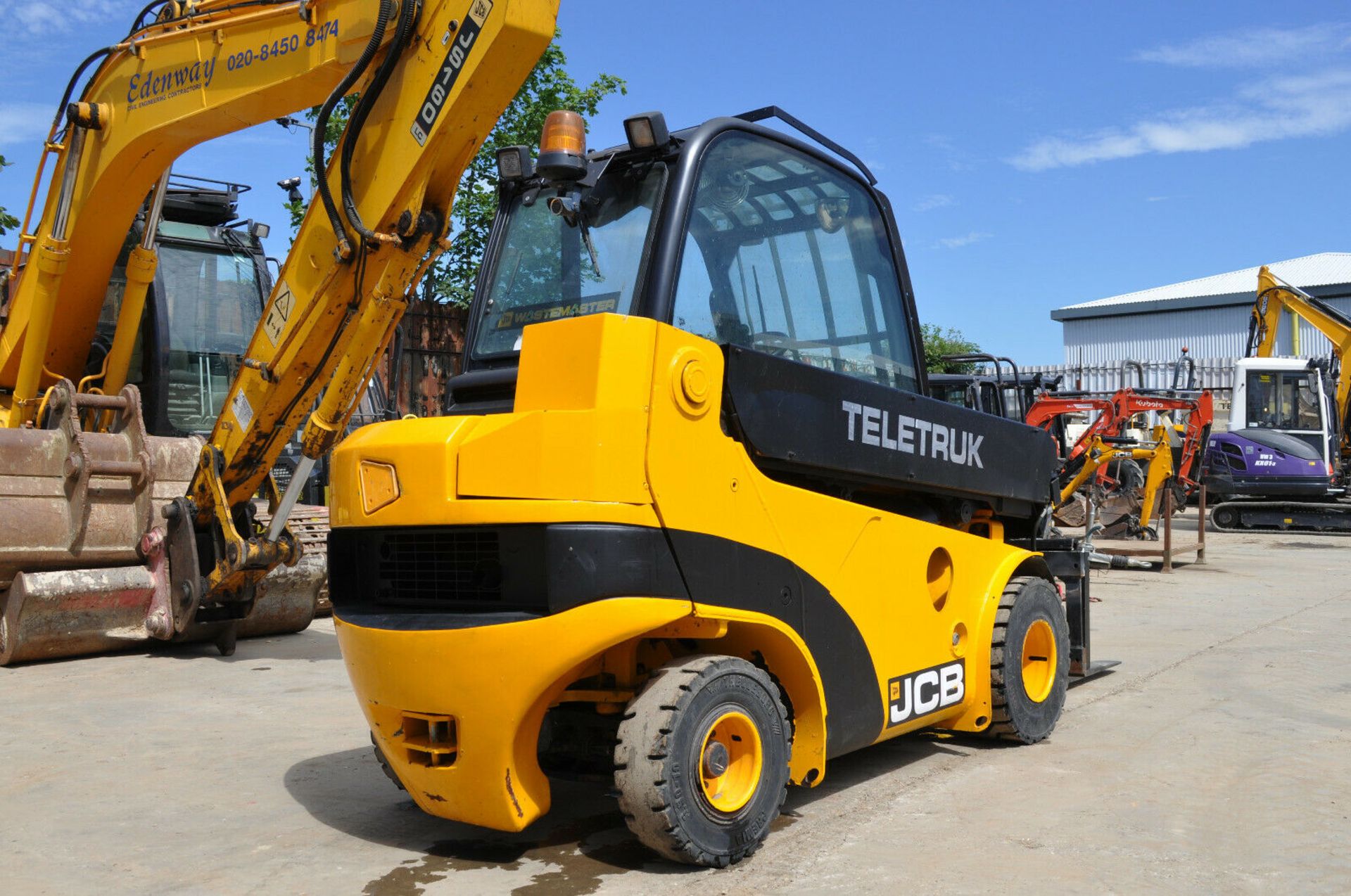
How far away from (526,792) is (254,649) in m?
5.43

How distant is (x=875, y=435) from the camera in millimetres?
4613

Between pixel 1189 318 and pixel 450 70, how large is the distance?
142ft

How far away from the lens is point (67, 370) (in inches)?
353

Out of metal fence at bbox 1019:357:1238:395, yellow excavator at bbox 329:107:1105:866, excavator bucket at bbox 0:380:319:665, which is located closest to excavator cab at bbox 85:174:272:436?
excavator bucket at bbox 0:380:319:665

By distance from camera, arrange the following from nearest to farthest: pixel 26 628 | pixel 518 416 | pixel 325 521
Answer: pixel 518 416, pixel 26 628, pixel 325 521

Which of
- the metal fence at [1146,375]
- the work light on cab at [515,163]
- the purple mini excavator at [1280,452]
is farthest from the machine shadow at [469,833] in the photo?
the metal fence at [1146,375]

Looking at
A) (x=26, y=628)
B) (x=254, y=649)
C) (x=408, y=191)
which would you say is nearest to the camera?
(x=408, y=191)

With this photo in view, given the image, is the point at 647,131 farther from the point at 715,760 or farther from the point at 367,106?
the point at 367,106

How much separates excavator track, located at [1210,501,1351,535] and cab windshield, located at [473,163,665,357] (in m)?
19.5

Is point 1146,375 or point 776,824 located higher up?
point 1146,375

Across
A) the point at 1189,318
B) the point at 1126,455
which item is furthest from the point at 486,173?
the point at 1189,318

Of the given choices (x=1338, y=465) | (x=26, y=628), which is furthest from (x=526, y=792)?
(x=1338, y=465)

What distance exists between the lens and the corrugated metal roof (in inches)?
1674

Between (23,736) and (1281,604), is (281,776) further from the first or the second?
(1281,604)
